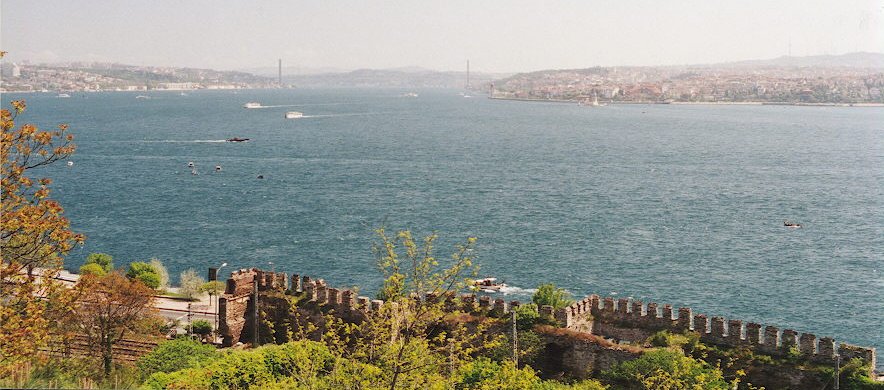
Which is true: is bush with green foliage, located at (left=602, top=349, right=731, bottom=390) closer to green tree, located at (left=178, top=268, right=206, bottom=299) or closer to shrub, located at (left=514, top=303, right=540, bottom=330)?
shrub, located at (left=514, top=303, right=540, bottom=330)

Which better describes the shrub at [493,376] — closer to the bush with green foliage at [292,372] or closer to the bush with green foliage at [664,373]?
the bush with green foliage at [292,372]

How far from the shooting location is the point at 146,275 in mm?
55219

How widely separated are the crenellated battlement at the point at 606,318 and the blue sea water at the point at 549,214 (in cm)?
2279

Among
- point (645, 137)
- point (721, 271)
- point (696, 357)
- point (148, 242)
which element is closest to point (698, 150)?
point (645, 137)

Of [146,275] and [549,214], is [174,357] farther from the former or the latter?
[549,214]

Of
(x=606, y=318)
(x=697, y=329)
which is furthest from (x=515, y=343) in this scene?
(x=697, y=329)

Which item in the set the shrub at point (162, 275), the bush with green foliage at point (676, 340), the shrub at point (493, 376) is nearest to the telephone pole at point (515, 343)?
the shrub at point (493, 376)

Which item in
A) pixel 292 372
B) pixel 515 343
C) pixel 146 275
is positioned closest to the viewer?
pixel 292 372

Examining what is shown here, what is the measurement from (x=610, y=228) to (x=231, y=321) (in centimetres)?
5276

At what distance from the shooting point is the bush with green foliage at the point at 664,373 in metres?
27.7

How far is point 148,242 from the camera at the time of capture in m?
78.3

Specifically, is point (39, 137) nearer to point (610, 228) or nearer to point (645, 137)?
point (610, 228)

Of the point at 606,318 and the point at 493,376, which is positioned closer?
the point at 493,376

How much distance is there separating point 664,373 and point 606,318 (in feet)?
24.0
